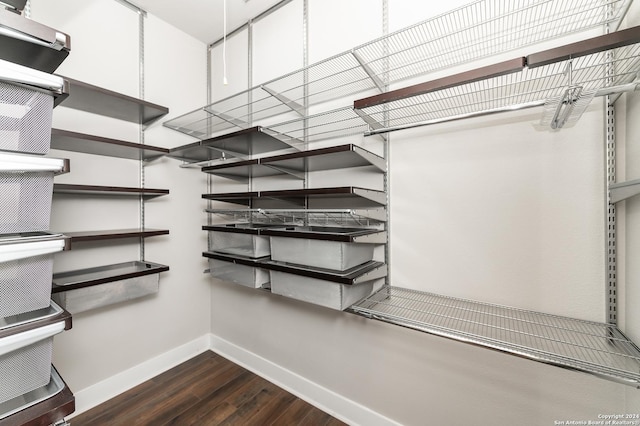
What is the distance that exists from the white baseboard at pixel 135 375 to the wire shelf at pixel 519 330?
1.59 metres

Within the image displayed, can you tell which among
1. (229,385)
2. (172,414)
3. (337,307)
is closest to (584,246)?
(337,307)

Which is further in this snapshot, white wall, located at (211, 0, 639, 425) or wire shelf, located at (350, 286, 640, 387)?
white wall, located at (211, 0, 639, 425)

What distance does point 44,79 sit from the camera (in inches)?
31.5

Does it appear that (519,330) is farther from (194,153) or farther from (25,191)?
(194,153)

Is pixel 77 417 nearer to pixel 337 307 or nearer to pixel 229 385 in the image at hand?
pixel 229 385

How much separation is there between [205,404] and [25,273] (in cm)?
128

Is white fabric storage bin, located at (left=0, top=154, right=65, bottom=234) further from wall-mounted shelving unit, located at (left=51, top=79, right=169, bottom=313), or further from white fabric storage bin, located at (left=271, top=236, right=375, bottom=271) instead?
white fabric storage bin, located at (left=271, top=236, right=375, bottom=271)

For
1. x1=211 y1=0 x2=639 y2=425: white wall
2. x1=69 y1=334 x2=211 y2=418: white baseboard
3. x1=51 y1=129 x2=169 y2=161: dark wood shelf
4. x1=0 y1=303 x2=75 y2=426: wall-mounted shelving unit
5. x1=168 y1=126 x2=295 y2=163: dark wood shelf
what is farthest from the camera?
x1=69 y1=334 x2=211 y2=418: white baseboard

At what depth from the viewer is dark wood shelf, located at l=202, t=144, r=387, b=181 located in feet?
3.97

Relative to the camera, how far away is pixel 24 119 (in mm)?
800

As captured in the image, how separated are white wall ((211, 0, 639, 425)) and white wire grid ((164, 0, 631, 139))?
105 millimetres

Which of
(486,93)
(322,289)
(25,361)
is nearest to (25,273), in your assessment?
(25,361)

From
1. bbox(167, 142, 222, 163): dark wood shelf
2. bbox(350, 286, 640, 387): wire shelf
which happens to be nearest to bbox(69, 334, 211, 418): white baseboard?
bbox(167, 142, 222, 163): dark wood shelf

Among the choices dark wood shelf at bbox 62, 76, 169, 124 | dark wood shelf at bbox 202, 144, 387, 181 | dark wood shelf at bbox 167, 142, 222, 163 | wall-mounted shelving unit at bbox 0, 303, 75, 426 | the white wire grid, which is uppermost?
the white wire grid
